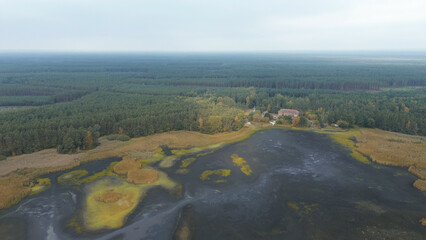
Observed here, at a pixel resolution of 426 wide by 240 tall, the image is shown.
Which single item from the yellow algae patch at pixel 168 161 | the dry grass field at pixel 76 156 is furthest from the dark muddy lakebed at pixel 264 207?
the dry grass field at pixel 76 156

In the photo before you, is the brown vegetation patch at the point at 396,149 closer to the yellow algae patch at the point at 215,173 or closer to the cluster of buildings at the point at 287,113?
the cluster of buildings at the point at 287,113

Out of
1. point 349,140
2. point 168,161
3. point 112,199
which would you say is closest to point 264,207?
point 112,199

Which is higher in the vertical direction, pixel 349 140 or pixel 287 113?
pixel 287 113

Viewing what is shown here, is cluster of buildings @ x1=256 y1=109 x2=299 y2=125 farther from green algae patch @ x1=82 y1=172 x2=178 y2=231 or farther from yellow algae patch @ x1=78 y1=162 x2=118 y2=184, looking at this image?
yellow algae patch @ x1=78 y1=162 x2=118 y2=184

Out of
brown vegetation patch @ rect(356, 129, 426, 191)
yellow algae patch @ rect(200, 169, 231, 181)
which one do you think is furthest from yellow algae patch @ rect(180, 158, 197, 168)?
brown vegetation patch @ rect(356, 129, 426, 191)

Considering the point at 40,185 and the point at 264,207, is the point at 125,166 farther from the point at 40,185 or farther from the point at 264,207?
the point at 264,207

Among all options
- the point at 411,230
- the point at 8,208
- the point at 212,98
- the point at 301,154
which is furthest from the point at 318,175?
the point at 212,98

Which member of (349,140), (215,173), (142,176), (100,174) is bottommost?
(349,140)

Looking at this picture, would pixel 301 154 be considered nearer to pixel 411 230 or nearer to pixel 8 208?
pixel 411 230
